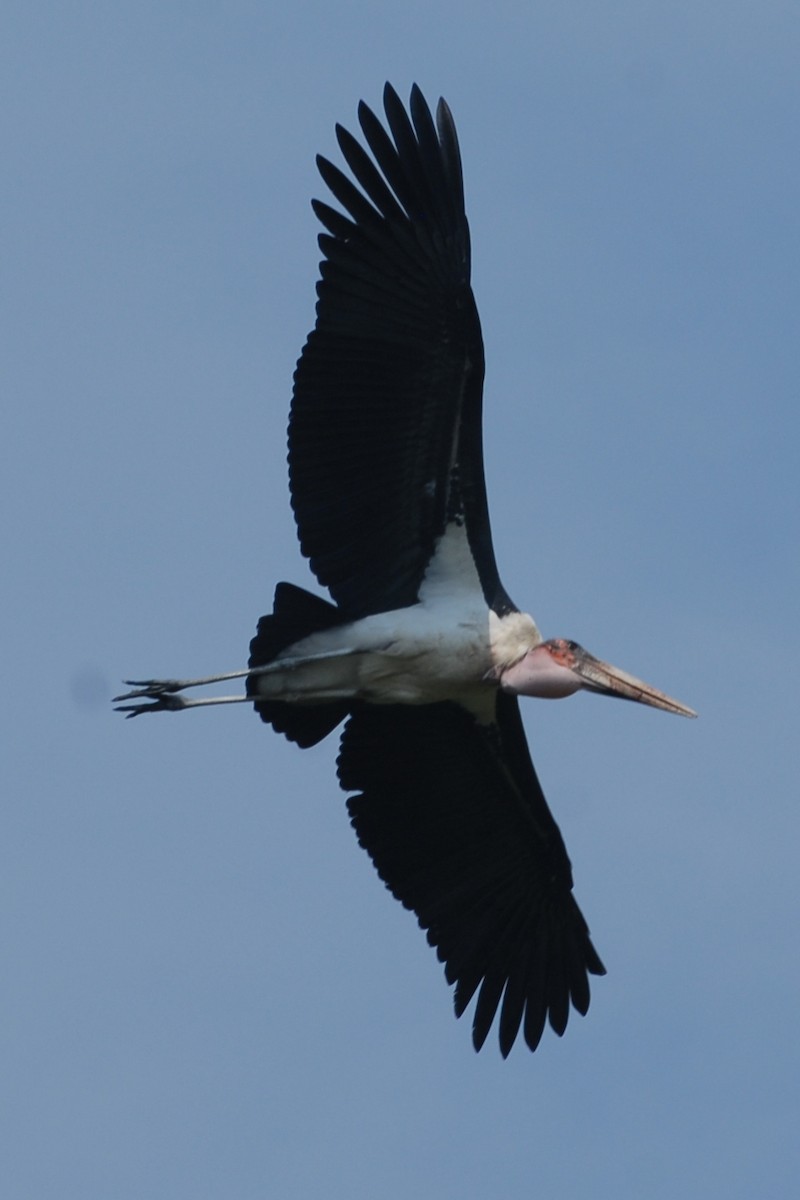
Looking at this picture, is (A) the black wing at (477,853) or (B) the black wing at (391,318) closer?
(B) the black wing at (391,318)

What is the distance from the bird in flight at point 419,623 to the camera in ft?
60.7

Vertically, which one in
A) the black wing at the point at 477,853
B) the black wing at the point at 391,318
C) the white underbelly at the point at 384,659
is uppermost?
the black wing at the point at 391,318

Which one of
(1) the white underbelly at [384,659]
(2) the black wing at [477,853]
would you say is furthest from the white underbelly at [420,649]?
(2) the black wing at [477,853]

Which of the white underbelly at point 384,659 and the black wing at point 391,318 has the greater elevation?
the black wing at point 391,318

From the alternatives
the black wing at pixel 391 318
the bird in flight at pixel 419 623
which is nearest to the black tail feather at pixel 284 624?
the bird in flight at pixel 419 623

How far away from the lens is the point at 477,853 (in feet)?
65.0

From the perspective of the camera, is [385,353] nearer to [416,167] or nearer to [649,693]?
[416,167]

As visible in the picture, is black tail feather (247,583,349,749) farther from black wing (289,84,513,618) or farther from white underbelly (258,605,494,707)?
black wing (289,84,513,618)

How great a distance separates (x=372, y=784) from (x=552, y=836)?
1254mm

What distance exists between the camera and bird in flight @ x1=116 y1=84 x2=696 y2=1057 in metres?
18.5

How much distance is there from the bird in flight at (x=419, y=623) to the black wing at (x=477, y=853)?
0.01m

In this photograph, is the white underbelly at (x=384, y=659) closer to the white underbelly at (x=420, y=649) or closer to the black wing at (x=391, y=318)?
the white underbelly at (x=420, y=649)

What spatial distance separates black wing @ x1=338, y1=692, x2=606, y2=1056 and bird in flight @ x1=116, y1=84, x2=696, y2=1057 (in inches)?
0.5

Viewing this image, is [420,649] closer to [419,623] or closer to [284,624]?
[419,623]
